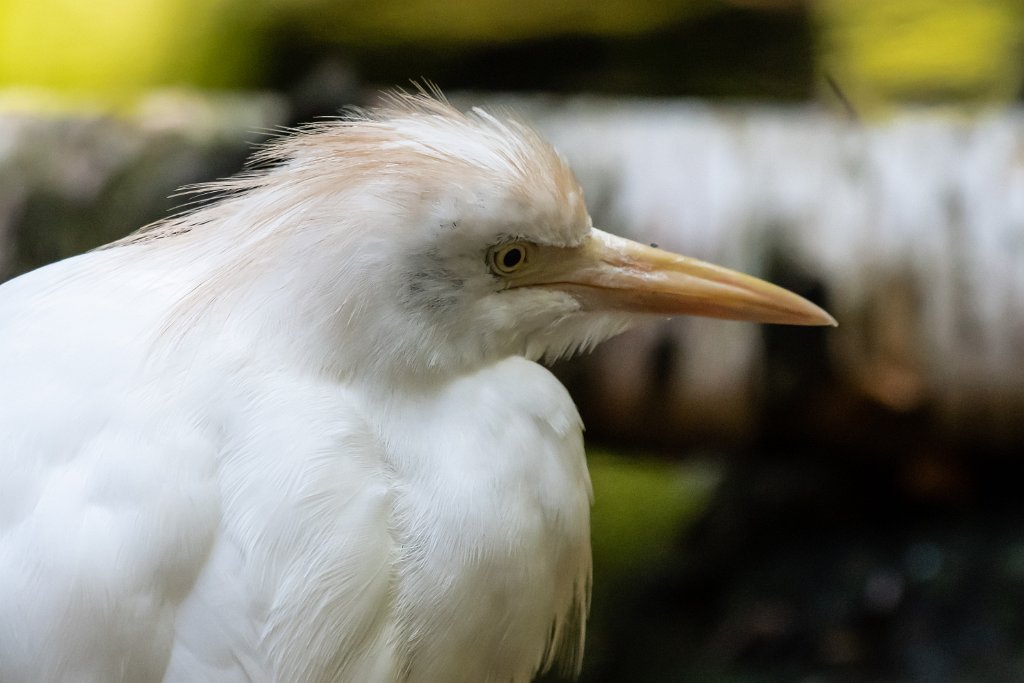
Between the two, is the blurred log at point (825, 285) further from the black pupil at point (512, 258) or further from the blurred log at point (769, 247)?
the black pupil at point (512, 258)

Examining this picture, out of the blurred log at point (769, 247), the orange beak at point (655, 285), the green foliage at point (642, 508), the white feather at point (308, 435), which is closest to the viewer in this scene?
the white feather at point (308, 435)

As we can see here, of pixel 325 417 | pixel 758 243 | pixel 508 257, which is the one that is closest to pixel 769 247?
pixel 758 243

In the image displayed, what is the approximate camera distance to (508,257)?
30.7 inches

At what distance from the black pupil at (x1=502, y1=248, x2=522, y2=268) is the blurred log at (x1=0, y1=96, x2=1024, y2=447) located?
878 millimetres

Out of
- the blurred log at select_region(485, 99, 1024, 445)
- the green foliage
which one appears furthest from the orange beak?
the green foliage

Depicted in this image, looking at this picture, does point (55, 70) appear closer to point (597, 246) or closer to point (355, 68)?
A: point (355, 68)

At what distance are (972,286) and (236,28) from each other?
1500 mm

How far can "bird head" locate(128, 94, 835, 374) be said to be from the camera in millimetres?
731

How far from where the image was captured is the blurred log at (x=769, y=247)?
1653 millimetres

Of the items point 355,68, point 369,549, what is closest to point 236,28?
point 355,68

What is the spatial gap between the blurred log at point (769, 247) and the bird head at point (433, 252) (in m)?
0.82

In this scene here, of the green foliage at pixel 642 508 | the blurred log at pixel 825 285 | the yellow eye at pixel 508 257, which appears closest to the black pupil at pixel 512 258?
the yellow eye at pixel 508 257

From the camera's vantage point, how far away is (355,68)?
6.47 ft

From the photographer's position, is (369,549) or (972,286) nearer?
(369,549)
